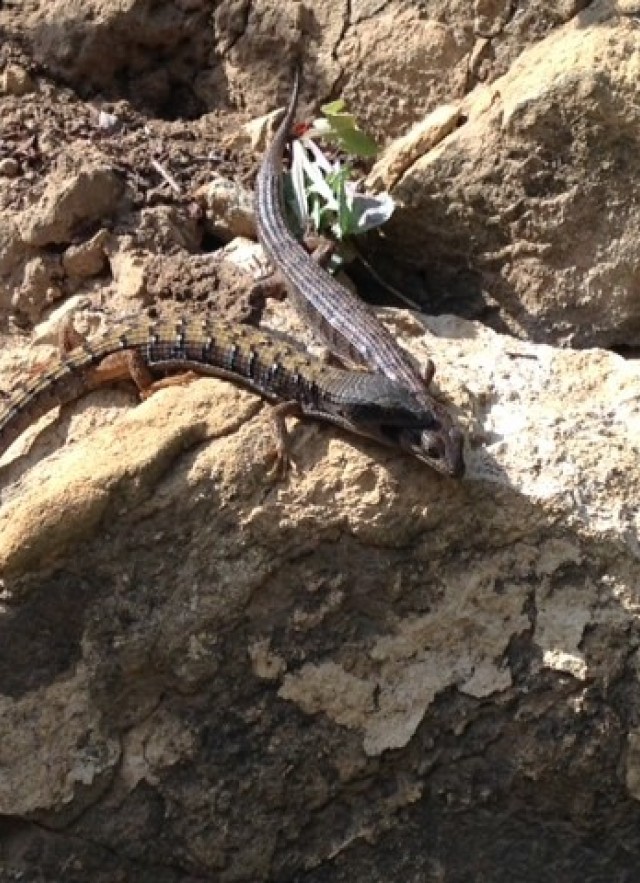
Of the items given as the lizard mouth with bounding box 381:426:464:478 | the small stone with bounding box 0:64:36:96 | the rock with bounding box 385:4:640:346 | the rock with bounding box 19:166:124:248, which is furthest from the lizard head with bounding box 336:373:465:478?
the small stone with bounding box 0:64:36:96

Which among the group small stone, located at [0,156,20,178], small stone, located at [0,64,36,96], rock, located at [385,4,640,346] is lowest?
rock, located at [385,4,640,346]

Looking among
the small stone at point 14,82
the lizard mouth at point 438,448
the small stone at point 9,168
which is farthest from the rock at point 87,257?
the lizard mouth at point 438,448

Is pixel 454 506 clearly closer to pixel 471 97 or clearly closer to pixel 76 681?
pixel 76 681

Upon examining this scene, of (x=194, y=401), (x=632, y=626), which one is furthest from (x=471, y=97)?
(x=632, y=626)

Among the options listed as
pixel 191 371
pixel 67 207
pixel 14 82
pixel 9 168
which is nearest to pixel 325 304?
pixel 191 371

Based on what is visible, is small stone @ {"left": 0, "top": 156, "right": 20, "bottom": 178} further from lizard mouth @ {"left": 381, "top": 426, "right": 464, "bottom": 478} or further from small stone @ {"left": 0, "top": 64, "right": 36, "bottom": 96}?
lizard mouth @ {"left": 381, "top": 426, "right": 464, "bottom": 478}

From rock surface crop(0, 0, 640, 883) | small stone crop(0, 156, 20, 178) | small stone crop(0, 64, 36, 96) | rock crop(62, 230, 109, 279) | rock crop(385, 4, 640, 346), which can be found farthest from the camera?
small stone crop(0, 64, 36, 96)
